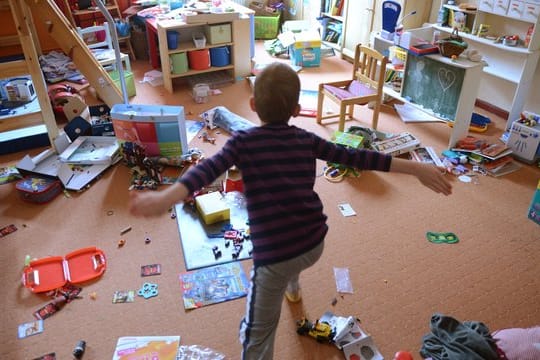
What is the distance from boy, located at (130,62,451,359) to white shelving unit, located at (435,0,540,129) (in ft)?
7.58

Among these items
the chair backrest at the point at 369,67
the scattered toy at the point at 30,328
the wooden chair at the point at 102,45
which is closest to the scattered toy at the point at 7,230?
the scattered toy at the point at 30,328

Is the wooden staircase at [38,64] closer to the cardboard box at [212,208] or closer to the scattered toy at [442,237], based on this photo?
the cardboard box at [212,208]

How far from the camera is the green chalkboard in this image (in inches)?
126

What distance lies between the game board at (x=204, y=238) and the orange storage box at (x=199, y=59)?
6.49 ft

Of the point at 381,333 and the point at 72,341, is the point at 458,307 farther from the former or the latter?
the point at 72,341

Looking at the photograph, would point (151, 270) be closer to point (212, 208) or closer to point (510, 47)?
point (212, 208)

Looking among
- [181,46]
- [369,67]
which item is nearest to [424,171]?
[369,67]

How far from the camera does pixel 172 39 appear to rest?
13.2 ft

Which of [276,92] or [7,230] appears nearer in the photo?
[276,92]

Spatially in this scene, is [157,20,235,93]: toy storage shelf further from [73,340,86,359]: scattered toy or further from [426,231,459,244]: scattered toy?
[73,340,86,359]: scattered toy

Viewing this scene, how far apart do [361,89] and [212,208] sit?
1.67 m

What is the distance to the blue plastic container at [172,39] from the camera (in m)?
4.02

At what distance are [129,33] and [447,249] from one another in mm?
4114

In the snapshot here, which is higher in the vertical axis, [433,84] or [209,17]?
[209,17]
